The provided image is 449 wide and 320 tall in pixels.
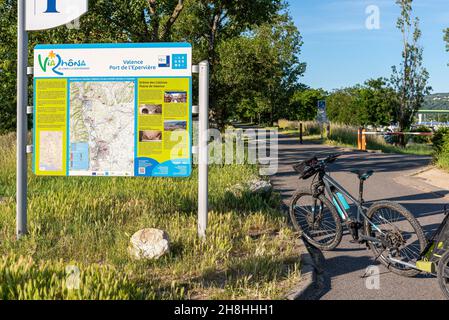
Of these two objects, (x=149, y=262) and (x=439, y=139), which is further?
(x=439, y=139)

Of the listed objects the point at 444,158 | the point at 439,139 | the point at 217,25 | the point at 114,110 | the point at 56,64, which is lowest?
the point at 444,158

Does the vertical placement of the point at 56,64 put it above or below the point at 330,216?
above

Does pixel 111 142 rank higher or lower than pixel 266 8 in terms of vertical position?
lower

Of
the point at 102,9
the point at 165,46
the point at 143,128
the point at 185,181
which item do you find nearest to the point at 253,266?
the point at 143,128

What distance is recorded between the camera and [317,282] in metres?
5.29

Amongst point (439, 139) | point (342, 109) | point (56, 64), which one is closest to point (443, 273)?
point (56, 64)

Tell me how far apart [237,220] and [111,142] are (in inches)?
77.7

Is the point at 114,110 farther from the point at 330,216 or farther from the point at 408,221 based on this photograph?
the point at 408,221

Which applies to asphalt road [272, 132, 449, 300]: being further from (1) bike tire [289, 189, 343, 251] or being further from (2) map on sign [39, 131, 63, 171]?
(2) map on sign [39, 131, 63, 171]

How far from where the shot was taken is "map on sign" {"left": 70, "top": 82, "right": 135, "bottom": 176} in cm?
695

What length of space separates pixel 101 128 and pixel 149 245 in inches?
82.5

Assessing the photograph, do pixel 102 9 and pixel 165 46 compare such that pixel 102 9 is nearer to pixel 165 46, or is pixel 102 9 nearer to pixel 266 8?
pixel 266 8

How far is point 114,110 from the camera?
23.0 feet

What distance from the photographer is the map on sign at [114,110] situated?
6801 mm
